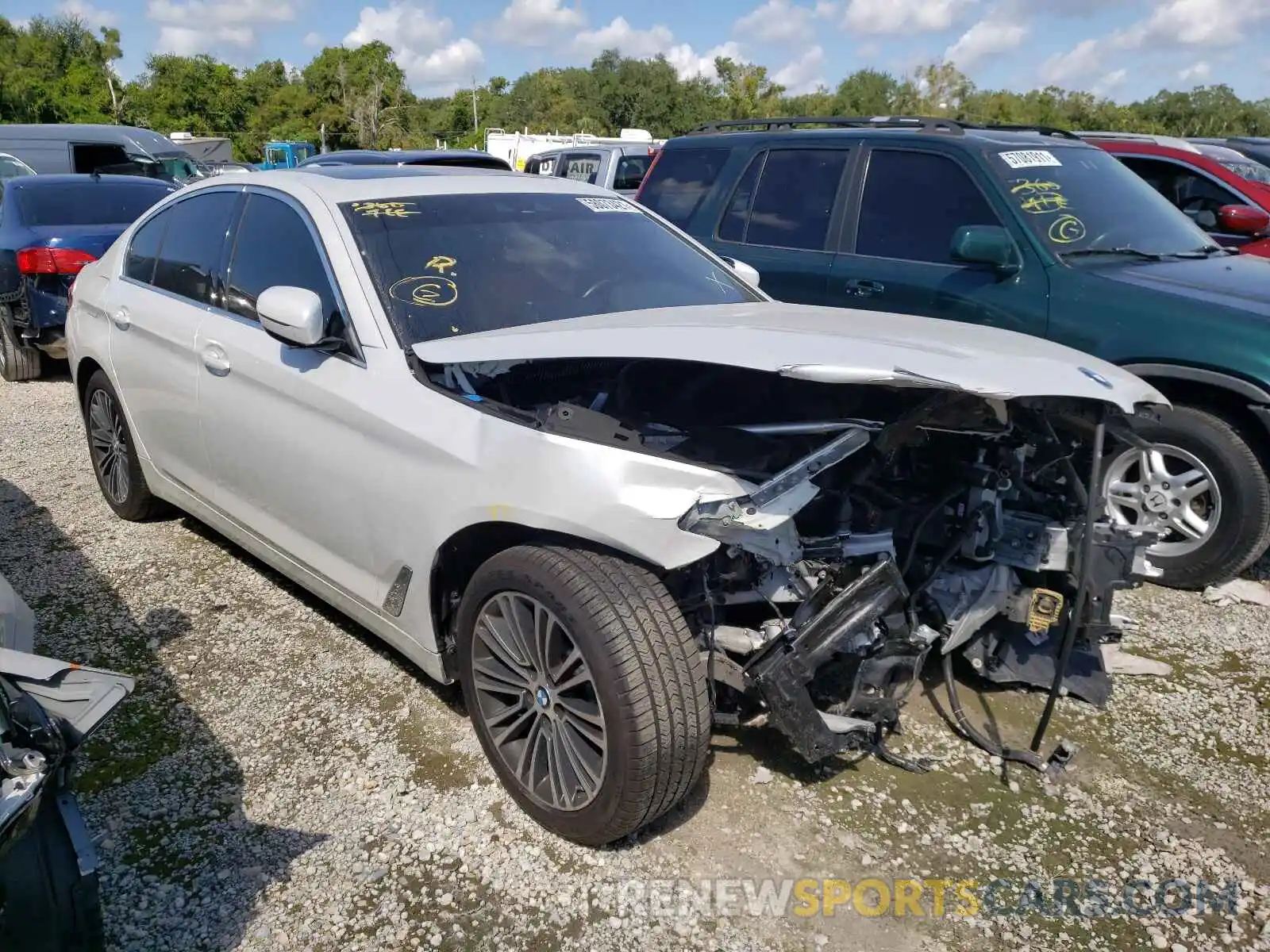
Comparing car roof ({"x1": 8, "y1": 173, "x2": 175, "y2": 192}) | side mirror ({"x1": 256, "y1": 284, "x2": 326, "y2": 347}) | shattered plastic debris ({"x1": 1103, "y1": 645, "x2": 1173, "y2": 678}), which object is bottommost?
shattered plastic debris ({"x1": 1103, "y1": 645, "x2": 1173, "y2": 678})

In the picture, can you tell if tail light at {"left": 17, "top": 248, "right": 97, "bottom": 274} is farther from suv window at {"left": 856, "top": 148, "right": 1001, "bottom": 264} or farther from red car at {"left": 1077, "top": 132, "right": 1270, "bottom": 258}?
red car at {"left": 1077, "top": 132, "right": 1270, "bottom": 258}

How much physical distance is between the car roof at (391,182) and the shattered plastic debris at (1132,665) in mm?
2736

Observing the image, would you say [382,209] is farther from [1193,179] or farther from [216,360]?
[1193,179]

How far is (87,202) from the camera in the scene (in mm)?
8336

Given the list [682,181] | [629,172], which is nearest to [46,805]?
[682,181]

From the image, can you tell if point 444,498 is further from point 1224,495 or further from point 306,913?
point 1224,495

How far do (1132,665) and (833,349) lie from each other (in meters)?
2.20

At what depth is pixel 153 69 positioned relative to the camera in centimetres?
6706

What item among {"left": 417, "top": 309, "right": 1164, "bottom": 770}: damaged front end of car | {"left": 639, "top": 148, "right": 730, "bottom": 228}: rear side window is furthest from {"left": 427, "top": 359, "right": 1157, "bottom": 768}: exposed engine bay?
{"left": 639, "top": 148, "right": 730, "bottom": 228}: rear side window

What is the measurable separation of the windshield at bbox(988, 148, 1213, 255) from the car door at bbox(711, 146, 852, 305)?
92 cm

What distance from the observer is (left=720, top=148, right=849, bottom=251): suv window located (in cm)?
543

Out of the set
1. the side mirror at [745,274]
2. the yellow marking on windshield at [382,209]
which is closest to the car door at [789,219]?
the side mirror at [745,274]

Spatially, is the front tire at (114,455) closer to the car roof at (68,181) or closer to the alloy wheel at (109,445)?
the alloy wheel at (109,445)

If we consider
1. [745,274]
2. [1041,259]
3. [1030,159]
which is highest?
[1030,159]
